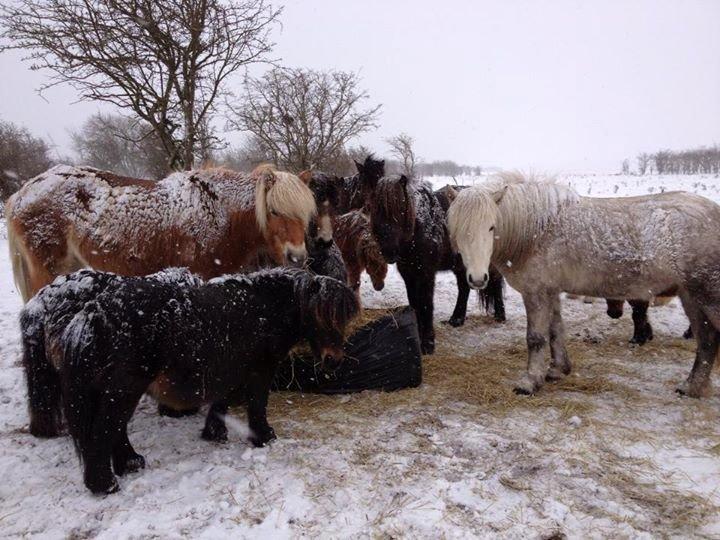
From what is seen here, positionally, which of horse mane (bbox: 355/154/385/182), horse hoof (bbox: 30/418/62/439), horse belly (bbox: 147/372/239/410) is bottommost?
horse hoof (bbox: 30/418/62/439)

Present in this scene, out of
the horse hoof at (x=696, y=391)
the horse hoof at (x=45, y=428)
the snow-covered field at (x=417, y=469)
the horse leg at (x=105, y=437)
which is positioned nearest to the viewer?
the snow-covered field at (x=417, y=469)

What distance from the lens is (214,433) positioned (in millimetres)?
2943

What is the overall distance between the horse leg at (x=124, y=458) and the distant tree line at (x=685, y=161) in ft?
135

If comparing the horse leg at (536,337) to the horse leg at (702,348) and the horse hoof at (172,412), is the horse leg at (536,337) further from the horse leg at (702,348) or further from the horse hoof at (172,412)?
the horse hoof at (172,412)

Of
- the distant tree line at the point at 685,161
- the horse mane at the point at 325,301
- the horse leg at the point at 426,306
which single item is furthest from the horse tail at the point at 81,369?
the distant tree line at the point at 685,161

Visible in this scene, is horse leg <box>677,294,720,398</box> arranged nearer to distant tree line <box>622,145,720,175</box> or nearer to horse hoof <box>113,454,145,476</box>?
horse hoof <box>113,454,145,476</box>

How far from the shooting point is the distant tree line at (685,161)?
34188 mm

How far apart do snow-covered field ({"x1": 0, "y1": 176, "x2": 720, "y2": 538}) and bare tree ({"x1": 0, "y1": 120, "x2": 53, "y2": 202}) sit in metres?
15.6

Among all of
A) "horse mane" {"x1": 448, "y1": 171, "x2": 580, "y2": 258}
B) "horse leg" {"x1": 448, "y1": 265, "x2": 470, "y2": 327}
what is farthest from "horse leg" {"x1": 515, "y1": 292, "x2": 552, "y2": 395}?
"horse leg" {"x1": 448, "y1": 265, "x2": 470, "y2": 327}

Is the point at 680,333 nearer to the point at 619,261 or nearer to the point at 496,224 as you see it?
the point at 619,261

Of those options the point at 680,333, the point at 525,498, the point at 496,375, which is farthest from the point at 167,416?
the point at 680,333

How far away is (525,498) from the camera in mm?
2320

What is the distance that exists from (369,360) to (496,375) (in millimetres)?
1310

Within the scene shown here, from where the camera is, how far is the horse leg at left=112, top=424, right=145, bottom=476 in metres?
2.52
